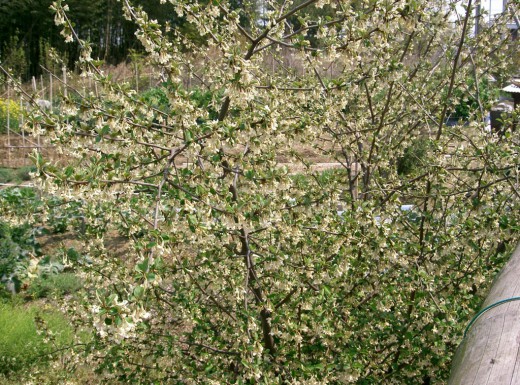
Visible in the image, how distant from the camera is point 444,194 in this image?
8.50 feet

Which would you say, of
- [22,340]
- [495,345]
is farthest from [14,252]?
[495,345]

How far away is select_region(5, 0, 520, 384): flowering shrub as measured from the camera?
2000 millimetres

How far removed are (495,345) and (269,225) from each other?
1.48 m

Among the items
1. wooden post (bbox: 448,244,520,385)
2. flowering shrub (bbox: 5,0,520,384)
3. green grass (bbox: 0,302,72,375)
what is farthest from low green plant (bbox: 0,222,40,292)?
wooden post (bbox: 448,244,520,385)

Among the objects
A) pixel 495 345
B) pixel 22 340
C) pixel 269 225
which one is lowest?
pixel 22 340

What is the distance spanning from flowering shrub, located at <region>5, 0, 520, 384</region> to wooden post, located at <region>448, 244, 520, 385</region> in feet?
3.13

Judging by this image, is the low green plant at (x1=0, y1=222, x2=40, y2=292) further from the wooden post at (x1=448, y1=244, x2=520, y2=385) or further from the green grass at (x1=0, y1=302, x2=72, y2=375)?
the wooden post at (x1=448, y1=244, x2=520, y2=385)

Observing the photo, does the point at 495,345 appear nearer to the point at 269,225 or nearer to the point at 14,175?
the point at 269,225

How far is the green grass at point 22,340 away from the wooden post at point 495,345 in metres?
3.29

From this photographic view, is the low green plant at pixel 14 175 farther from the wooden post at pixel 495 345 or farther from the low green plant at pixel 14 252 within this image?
the wooden post at pixel 495 345

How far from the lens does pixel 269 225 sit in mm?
2359

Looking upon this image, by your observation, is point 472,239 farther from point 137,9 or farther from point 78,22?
point 78,22

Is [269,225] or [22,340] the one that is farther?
[22,340]

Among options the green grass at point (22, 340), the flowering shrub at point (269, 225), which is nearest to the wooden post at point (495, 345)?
the flowering shrub at point (269, 225)
